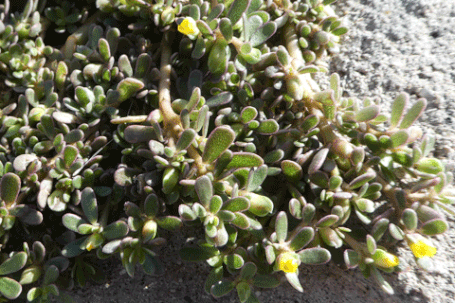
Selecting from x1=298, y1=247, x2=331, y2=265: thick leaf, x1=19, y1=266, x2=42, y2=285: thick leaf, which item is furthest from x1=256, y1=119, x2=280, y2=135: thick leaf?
x1=19, y1=266, x2=42, y2=285: thick leaf

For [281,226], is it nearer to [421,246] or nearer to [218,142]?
[218,142]

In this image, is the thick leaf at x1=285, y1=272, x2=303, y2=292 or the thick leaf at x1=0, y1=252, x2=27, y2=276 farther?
the thick leaf at x1=0, y1=252, x2=27, y2=276

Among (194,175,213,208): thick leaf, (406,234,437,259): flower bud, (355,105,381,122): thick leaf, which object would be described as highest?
(355,105,381,122): thick leaf

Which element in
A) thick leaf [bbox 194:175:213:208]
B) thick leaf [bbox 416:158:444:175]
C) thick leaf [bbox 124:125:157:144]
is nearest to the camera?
thick leaf [bbox 194:175:213:208]

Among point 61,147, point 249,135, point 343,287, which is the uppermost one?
point 249,135

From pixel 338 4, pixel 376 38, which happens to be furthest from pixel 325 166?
pixel 338 4

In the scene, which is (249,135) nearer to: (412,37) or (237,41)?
(237,41)

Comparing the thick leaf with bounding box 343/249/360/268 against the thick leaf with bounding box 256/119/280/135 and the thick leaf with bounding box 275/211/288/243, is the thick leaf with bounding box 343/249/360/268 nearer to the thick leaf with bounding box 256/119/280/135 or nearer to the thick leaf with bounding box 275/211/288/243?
the thick leaf with bounding box 275/211/288/243

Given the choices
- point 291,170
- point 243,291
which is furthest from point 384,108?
point 243,291
